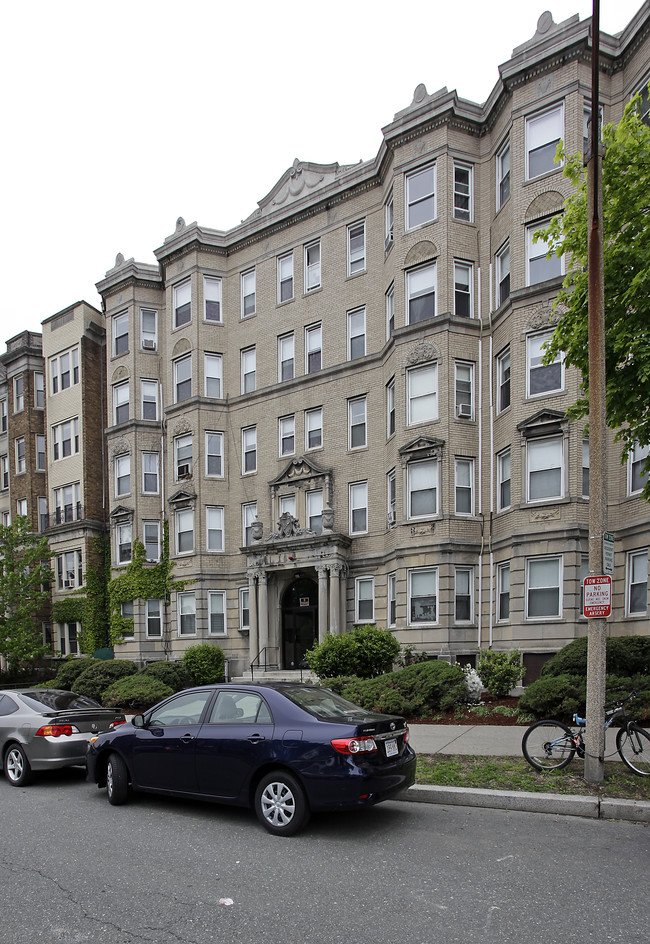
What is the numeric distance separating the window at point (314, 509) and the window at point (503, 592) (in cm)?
696

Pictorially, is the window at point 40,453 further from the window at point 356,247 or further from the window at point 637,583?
the window at point 637,583

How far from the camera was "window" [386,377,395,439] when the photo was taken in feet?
73.7

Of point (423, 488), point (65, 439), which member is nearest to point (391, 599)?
point (423, 488)

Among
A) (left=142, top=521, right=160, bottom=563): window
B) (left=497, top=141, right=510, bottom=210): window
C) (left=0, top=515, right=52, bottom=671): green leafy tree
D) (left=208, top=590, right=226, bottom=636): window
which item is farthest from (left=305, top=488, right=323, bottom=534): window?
(left=0, top=515, right=52, bottom=671): green leafy tree

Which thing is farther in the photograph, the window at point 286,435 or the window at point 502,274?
the window at point 286,435

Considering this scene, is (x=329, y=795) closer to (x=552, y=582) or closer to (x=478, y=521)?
(x=552, y=582)

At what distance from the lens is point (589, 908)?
5.00 m

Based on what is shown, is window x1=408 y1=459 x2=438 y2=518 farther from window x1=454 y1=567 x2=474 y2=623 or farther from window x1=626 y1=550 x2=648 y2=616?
window x1=626 y1=550 x2=648 y2=616

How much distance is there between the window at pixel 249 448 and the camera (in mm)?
26578

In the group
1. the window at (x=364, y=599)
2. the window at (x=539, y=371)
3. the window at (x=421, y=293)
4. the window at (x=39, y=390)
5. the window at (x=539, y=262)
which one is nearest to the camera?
the window at (x=539, y=371)

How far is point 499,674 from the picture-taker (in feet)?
50.8

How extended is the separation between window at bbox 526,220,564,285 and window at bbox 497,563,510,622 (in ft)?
25.5

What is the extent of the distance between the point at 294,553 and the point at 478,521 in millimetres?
6514

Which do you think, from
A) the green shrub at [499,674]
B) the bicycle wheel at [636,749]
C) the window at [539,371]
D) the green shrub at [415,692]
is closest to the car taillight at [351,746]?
the bicycle wheel at [636,749]
